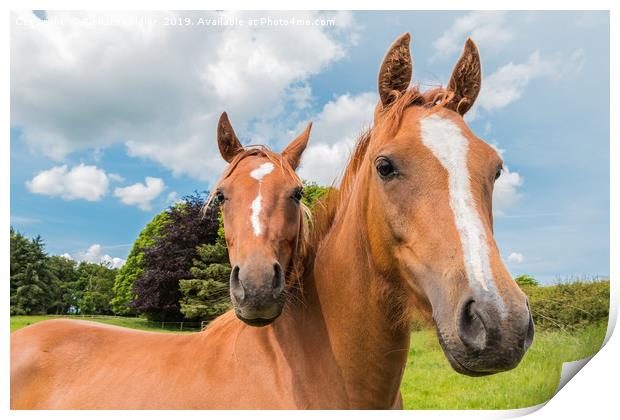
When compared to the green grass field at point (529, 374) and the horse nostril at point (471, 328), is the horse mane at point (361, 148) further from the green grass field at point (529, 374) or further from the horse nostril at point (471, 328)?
the green grass field at point (529, 374)

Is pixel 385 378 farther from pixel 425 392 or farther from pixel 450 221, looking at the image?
pixel 425 392

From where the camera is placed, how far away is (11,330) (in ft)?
9.06

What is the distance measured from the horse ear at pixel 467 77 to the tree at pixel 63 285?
260 centimetres

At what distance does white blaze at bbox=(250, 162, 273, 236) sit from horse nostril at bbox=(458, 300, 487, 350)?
1006 millimetres

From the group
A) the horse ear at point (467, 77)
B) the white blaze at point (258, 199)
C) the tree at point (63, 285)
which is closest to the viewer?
the horse ear at point (467, 77)

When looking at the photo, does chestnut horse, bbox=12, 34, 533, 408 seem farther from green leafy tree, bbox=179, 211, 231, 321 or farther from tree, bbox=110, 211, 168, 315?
tree, bbox=110, 211, 168, 315

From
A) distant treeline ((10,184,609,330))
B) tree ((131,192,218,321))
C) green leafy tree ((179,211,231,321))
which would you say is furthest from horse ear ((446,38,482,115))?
tree ((131,192,218,321))

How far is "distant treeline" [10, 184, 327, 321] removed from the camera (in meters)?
2.90

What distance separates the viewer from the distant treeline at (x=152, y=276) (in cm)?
290

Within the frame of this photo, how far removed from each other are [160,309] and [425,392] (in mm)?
2140

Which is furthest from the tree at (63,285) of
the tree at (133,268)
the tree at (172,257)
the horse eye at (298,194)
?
the horse eye at (298,194)

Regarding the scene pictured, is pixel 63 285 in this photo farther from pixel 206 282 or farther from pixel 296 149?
pixel 296 149
